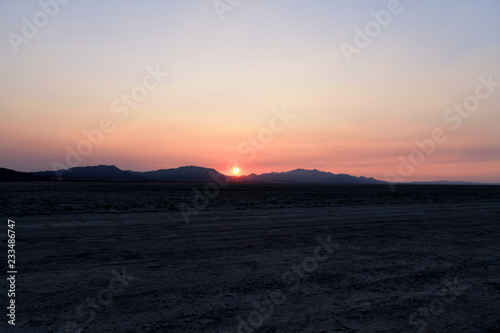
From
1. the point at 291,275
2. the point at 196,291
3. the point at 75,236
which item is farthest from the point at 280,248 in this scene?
the point at 75,236

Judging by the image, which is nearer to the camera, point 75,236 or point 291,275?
point 291,275

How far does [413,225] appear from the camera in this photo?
13.5 meters

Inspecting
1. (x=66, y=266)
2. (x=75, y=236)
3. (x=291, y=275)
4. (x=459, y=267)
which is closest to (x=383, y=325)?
(x=291, y=275)

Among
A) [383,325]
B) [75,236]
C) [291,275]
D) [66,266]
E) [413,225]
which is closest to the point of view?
[383,325]

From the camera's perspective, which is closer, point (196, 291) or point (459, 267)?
point (196, 291)

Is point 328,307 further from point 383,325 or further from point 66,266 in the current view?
point 66,266

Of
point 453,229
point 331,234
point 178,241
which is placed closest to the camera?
point 178,241

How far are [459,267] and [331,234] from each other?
4.60 metres

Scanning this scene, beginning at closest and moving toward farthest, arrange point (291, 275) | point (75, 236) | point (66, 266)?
point (291, 275)
point (66, 266)
point (75, 236)

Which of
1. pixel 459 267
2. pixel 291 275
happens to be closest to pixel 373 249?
pixel 459 267

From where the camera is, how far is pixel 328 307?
15.5 ft

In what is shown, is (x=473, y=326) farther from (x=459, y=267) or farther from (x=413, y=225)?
(x=413, y=225)

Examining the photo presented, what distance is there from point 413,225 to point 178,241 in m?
10.1

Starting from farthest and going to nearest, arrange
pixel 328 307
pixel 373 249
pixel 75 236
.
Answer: pixel 75 236 < pixel 373 249 < pixel 328 307
